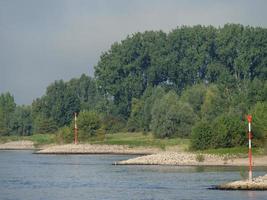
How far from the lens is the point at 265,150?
66.6 meters

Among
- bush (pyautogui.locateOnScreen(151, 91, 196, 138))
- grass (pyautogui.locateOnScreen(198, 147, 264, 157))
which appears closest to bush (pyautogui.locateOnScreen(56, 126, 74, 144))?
bush (pyautogui.locateOnScreen(151, 91, 196, 138))

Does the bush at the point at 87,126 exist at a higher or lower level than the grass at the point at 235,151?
higher

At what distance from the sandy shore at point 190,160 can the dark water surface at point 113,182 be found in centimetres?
219

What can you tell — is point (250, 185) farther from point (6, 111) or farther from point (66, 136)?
point (6, 111)

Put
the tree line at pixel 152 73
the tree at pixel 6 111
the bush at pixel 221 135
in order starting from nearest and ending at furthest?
the bush at pixel 221 135 < the tree line at pixel 152 73 < the tree at pixel 6 111

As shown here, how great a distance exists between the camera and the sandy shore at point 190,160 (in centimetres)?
6444

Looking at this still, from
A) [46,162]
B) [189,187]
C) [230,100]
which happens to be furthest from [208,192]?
[230,100]

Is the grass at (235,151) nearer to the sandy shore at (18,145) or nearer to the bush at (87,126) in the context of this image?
the bush at (87,126)

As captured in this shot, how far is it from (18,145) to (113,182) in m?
68.7

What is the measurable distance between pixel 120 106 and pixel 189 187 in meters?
79.1

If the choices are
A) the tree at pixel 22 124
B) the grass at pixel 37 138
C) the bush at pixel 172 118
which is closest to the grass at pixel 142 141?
the bush at pixel 172 118

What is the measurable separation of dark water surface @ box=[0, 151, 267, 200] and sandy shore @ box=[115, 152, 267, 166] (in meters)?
2.19

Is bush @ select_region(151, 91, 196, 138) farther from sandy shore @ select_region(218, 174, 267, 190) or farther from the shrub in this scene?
A: sandy shore @ select_region(218, 174, 267, 190)

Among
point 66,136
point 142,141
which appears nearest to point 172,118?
point 142,141
